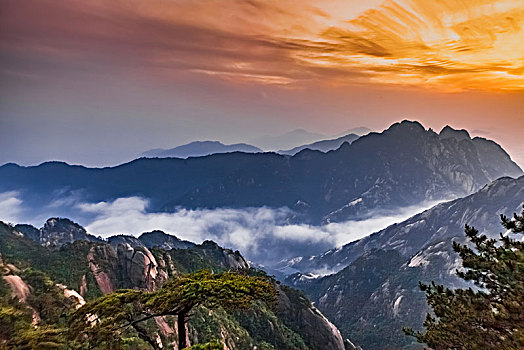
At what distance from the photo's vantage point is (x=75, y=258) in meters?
51.2

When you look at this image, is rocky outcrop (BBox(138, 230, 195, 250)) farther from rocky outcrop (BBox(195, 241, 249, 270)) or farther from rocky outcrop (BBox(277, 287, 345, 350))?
rocky outcrop (BBox(277, 287, 345, 350))

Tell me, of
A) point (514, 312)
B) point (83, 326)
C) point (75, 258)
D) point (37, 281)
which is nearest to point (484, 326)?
point (514, 312)

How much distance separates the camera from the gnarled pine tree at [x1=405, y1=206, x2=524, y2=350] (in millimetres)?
19953

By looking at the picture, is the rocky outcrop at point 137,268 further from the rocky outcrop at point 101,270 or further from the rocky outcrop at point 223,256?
the rocky outcrop at point 223,256

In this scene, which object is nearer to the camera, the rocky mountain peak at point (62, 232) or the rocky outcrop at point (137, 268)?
the rocky outcrop at point (137, 268)

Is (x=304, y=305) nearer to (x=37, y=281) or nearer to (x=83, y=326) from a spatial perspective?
(x=37, y=281)

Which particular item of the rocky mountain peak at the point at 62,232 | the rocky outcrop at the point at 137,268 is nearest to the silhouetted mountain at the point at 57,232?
the rocky mountain peak at the point at 62,232

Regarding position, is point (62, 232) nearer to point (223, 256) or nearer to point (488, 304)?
point (223, 256)

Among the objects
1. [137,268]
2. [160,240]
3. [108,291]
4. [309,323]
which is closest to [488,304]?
[108,291]

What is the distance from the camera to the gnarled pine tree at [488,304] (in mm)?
19953

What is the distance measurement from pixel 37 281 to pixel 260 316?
159 ft

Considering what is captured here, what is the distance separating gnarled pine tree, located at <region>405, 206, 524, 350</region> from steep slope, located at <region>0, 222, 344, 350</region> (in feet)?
37.9

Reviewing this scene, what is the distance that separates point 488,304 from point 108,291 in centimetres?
4278

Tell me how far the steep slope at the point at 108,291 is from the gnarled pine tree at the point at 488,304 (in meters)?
11.6
